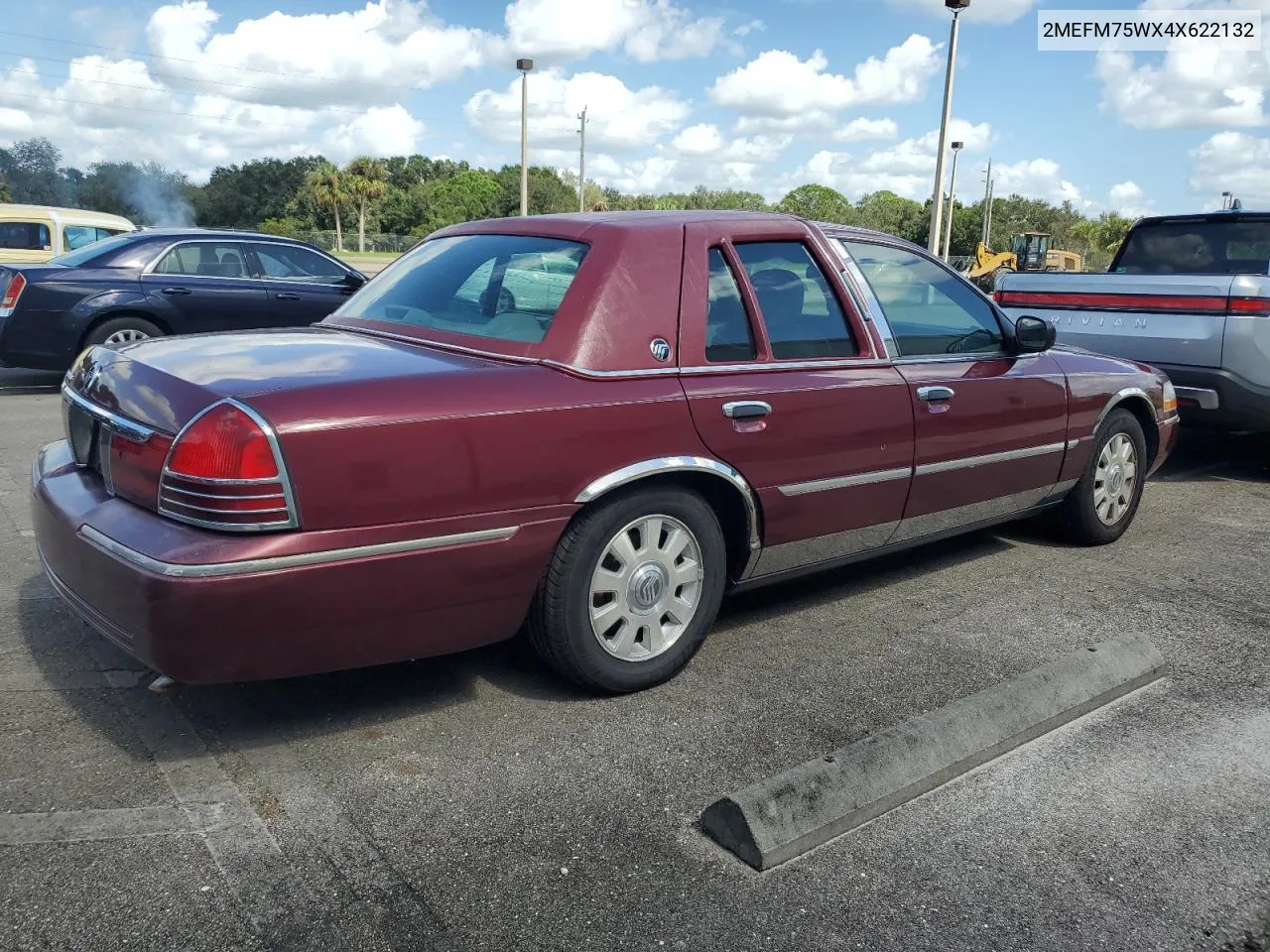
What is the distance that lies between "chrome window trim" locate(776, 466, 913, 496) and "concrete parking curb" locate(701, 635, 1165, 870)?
0.91m

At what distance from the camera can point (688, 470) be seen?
3516 millimetres

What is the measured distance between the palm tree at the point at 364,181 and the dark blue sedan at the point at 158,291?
67046 millimetres

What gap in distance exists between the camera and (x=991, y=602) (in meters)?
4.67

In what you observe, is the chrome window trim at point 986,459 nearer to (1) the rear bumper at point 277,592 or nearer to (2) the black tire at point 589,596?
(2) the black tire at point 589,596

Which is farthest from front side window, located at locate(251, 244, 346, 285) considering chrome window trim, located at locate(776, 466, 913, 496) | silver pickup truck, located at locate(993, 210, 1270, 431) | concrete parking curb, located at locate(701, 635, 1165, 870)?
concrete parking curb, located at locate(701, 635, 1165, 870)

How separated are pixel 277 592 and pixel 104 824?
715 mm

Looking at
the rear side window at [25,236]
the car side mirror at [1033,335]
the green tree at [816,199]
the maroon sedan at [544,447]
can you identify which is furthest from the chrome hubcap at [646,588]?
the green tree at [816,199]

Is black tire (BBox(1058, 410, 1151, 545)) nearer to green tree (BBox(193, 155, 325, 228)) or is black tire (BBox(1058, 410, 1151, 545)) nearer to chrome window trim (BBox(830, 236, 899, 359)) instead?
chrome window trim (BBox(830, 236, 899, 359))

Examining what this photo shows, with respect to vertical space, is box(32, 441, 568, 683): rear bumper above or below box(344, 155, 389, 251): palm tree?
below

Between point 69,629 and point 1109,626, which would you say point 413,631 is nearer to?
point 69,629

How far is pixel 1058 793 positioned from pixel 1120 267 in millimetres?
7261

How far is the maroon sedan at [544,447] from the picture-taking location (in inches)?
111

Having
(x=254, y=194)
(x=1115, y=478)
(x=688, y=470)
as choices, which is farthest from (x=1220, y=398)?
(x=254, y=194)

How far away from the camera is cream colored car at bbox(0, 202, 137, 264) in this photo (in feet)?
45.7
